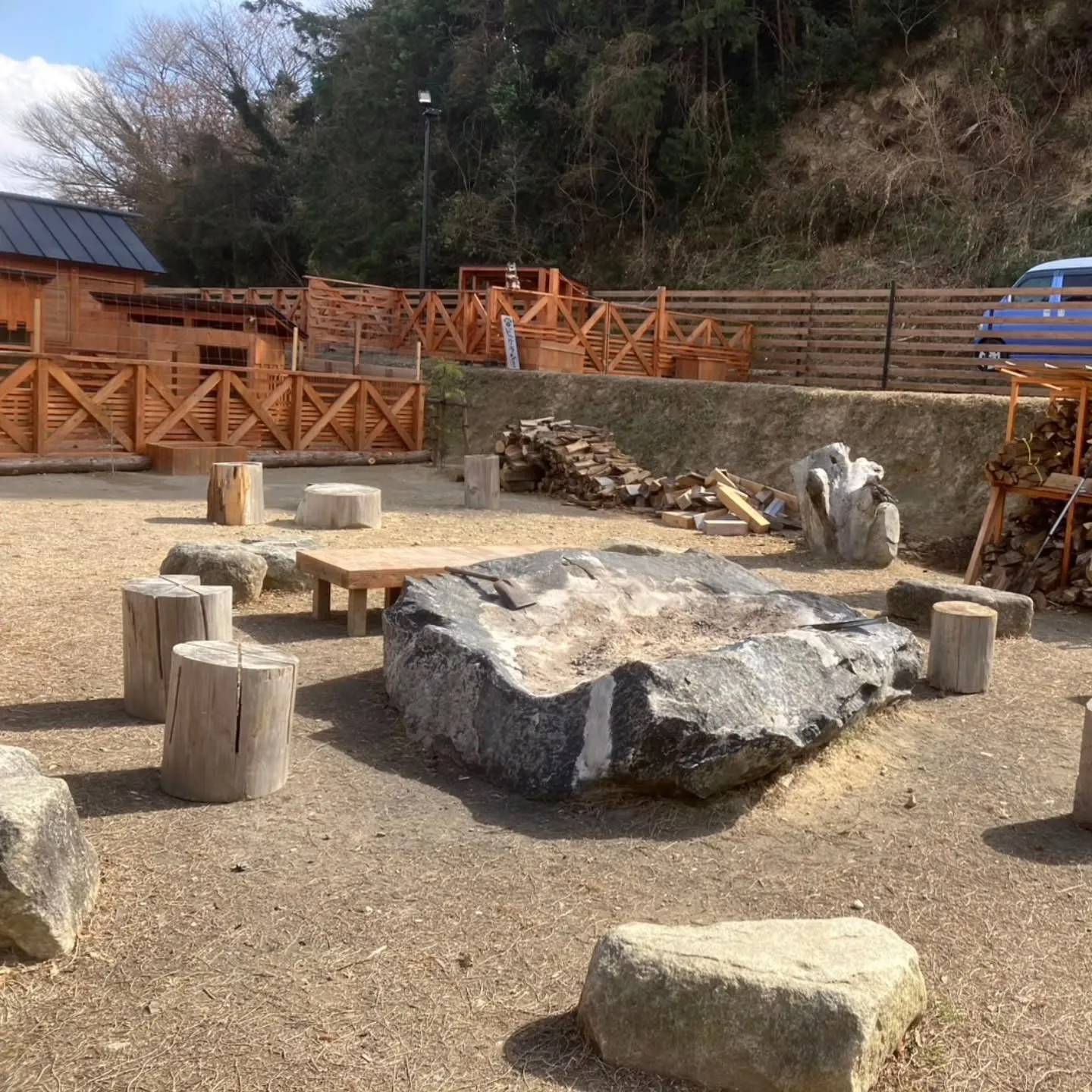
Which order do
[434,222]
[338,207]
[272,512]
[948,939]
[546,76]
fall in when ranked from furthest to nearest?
[338,207] → [434,222] → [546,76] → [272,512] → [948,939]

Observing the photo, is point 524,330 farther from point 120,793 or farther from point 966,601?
point 120,793

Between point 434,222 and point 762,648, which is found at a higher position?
point 434,222

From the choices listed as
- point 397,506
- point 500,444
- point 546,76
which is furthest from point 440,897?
point 546,76

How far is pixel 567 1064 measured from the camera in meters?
2.53

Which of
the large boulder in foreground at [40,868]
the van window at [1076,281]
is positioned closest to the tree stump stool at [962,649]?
the large boulder in foreground at [40,868]

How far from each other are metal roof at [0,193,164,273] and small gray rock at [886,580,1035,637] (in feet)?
56.0

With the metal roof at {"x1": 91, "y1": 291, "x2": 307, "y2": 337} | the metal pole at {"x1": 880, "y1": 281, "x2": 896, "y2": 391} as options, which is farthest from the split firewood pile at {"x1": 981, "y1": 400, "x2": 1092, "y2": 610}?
the metal roof at {"x1": 91, "y1": 291, "x2": 307, "y2": 337}

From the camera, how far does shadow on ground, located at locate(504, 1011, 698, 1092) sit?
2477 mm

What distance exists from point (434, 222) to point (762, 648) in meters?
28.7

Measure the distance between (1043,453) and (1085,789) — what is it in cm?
580

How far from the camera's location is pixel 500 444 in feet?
47.3

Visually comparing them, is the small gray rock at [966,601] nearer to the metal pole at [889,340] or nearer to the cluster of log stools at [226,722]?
the cluster of log stools at [226,722]

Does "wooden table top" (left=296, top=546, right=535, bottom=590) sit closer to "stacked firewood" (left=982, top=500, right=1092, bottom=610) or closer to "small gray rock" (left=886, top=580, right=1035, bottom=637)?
"small gray rock" (left=886, top=580, right=1035, bottom=637)

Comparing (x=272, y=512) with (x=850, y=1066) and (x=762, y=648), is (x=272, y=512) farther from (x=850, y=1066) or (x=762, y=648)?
(x=850, y=1066)
